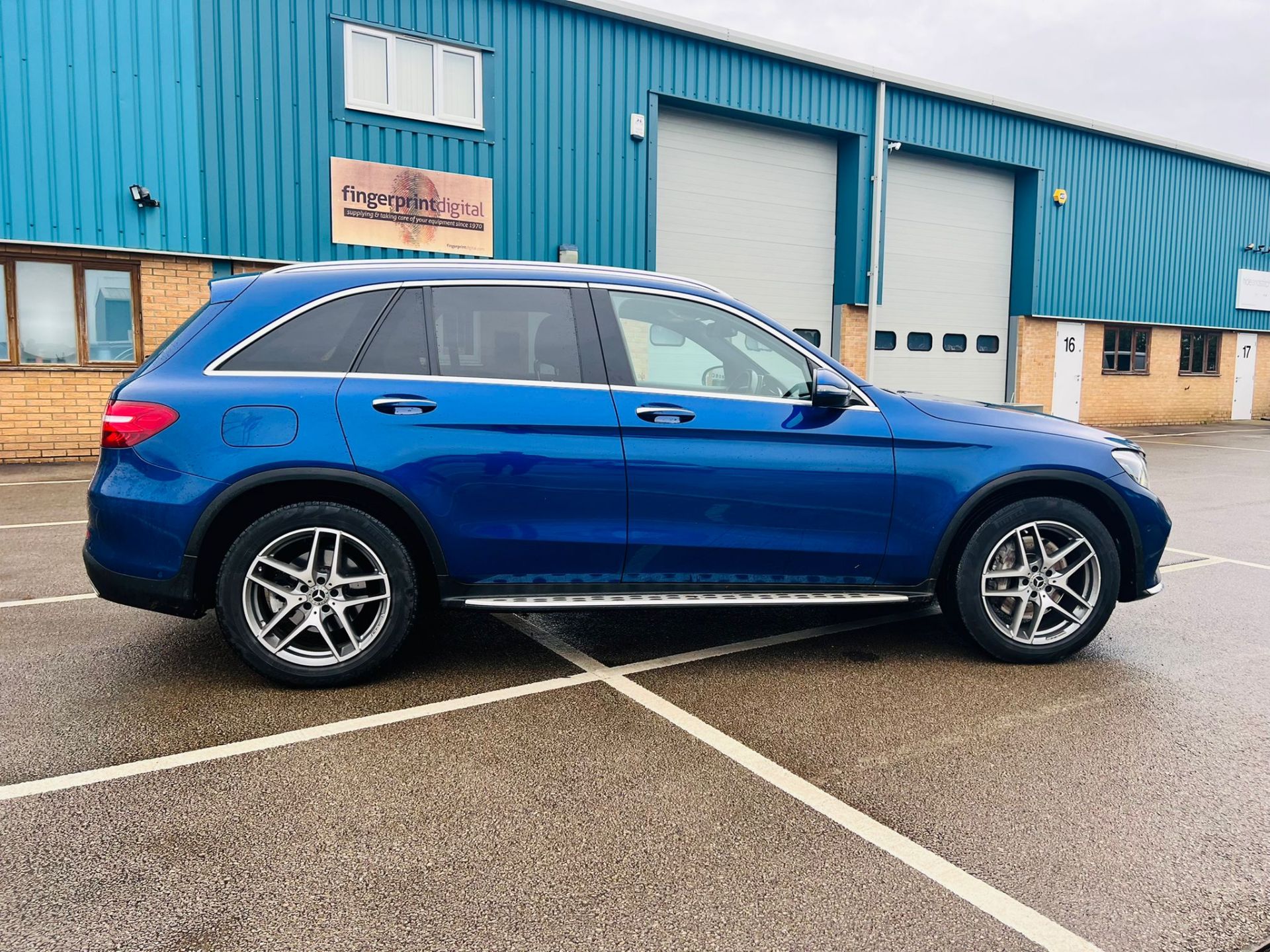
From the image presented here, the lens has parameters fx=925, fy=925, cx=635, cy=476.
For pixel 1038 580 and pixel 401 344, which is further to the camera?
pixel 1038 580

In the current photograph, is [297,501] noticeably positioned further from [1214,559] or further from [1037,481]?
[1214,559]

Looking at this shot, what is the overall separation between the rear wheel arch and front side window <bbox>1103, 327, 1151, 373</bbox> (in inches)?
882

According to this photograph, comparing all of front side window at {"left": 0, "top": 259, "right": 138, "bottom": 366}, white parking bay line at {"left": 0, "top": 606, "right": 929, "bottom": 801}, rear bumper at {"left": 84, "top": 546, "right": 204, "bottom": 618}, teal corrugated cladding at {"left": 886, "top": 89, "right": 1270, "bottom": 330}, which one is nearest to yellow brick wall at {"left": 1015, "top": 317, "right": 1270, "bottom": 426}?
teal corrugated cladding at {"left": 886, "top": 89, "right": 1270, "bottom": 330}

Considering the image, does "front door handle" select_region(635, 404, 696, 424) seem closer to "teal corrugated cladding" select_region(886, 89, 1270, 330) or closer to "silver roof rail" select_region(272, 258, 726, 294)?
"silver roof rail" select_region(272, 258, 726, 294)

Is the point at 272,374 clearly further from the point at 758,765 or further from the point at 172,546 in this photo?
the point at 758,765

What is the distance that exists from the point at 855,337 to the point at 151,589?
16183mm

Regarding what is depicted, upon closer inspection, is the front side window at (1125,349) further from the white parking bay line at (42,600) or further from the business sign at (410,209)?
the white parking bay line at (42,600)

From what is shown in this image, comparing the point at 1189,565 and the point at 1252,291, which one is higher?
the point at 1252,291

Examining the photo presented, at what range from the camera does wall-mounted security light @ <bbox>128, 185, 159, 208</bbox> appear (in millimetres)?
11875

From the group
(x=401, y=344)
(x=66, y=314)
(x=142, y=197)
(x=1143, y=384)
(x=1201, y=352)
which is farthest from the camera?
(x=1201, y=352)

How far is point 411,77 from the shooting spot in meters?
13.5

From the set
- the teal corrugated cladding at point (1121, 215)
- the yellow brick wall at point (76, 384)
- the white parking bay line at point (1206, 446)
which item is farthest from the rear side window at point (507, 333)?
the white parking bay line at point (1206, 446)

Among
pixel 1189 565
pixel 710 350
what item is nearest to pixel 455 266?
pixel 710 350

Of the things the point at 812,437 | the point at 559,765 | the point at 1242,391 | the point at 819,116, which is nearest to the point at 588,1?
the point at 819,116
